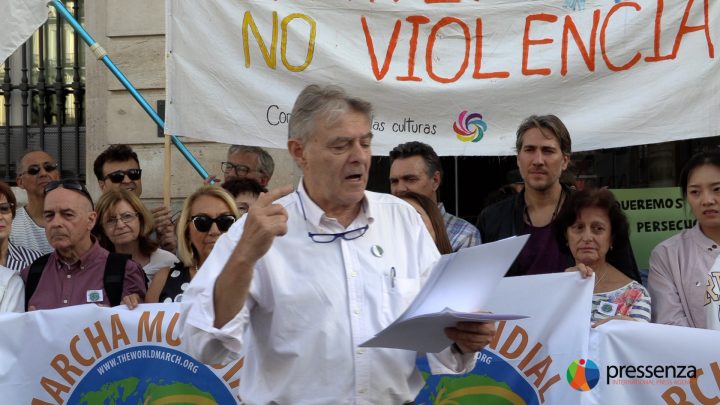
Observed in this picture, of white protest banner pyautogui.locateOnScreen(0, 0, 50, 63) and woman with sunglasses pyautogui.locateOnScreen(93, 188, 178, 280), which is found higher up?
white protest banner pyautogui.locateOnScreen(0, 0, 50, 63)

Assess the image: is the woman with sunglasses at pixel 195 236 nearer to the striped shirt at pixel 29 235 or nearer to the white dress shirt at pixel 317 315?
the striped shirt at pixel 29 235

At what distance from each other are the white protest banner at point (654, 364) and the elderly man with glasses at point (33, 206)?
3.28 meters

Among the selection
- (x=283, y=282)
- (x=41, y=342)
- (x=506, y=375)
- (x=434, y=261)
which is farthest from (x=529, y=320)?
(x=41, y=342)

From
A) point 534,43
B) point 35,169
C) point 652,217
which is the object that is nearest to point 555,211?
point 534,43

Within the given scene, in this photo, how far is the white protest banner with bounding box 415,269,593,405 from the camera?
15.4 ft

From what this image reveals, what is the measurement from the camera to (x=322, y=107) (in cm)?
338

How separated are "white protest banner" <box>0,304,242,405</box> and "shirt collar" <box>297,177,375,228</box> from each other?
1567 millimetres

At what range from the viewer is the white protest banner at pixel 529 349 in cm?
469

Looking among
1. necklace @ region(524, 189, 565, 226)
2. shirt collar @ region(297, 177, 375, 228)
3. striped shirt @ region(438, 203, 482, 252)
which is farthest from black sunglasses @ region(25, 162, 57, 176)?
shirt collar @ region(297, 177, 375, 228)

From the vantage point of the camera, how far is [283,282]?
3355mm

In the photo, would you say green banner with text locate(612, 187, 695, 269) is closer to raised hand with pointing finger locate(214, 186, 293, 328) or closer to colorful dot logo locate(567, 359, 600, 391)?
colorful dot logo locate(567, 359, 600, 391)

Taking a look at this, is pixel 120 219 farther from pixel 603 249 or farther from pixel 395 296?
pixel 395 296

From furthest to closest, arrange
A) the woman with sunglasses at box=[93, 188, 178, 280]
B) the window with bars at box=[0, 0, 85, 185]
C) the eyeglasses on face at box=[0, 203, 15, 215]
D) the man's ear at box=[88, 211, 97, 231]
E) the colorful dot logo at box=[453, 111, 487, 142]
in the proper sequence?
1. the window with bars at box=[0, 0, 85, 185]
2. the colorful dot logo at box=[453, 111, 487, 142]
3. the woman with sunglasses at box=[93, 188, 178, 280]
4. the eyeglasses on face at box=[0, 203, 15, 215]
5. the man's ear at box=[88, 211, 97, 231]

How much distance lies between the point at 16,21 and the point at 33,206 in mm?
1082
